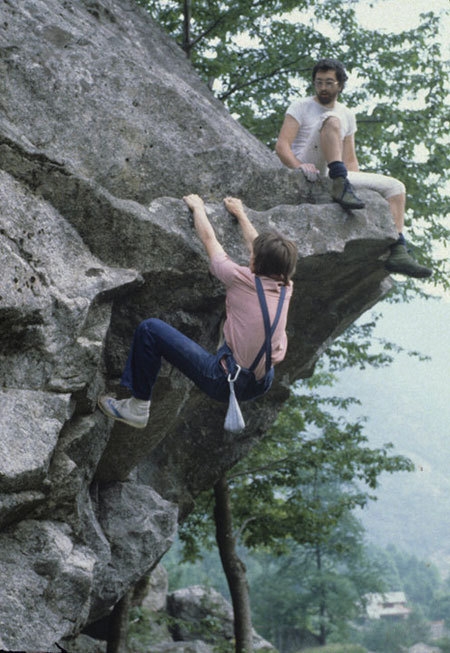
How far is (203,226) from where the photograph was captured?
716cm

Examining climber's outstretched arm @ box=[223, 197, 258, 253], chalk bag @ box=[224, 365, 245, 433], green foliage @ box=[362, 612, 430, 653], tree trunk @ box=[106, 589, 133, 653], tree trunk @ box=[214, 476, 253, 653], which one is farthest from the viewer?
green foliage @ box=[362, 612, 430, 653]

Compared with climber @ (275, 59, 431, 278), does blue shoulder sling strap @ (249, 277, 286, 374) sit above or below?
below

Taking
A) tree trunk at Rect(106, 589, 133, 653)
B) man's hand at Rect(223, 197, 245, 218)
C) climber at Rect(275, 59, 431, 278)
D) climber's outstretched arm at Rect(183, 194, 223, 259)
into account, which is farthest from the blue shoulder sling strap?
tree trunk at Rect(106, 589, 133, 653)

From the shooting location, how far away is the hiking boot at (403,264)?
8.22 m

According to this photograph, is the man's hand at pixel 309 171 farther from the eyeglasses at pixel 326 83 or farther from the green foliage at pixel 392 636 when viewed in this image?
the green foliage at pixel 392 636

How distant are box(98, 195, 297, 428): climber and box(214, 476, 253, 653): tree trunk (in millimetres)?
8983

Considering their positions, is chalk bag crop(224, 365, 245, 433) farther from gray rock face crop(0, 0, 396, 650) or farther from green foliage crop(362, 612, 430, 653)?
green foliage crop(362, 612, 430, 653)

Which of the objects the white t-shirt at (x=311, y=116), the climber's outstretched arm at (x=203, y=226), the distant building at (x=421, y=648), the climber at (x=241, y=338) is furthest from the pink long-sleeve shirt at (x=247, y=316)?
the distant building at (x=421, y=648)

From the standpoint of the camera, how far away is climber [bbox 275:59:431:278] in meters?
A: 8.34

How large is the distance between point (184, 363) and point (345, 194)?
3.00 meters

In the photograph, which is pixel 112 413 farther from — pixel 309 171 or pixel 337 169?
pixel 309 171

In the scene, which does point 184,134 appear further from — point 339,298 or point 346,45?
point 346,45

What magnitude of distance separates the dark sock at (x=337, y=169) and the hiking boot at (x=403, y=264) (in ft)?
3.55

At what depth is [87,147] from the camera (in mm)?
7910
